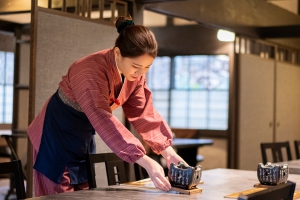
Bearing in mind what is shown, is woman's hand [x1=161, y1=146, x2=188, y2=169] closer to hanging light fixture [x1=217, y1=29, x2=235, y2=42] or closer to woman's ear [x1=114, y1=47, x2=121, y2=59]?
woman's ear [x1=114, y1=47, x2=121, y2=59]

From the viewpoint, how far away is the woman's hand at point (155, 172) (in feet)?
7.00

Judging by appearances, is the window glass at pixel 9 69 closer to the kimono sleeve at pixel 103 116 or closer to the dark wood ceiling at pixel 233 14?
the dark wood ceiling at pixel 233 14

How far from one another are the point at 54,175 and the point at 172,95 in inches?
253

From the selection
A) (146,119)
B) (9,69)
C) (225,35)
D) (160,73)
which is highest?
(225,35)

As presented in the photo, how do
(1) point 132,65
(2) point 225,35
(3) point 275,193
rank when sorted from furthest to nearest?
(2) point 225,35, (1) point 132,65, (3) point 275,193

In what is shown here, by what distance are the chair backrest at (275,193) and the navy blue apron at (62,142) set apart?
1117 mm

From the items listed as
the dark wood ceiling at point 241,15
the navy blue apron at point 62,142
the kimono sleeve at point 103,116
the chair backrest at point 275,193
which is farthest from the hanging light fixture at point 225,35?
the chair backrest at point 275,193

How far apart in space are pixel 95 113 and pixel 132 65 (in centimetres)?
28

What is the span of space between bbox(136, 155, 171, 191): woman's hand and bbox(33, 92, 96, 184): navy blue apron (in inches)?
18.9

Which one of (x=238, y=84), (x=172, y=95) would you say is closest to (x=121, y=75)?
(x=238, y=84)

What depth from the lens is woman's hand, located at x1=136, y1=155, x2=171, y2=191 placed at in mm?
2133

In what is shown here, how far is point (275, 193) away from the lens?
156cm

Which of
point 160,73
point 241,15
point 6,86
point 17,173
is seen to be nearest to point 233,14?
point 241,15

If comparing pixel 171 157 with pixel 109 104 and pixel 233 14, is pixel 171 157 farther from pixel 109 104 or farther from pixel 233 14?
pixel 233 14
